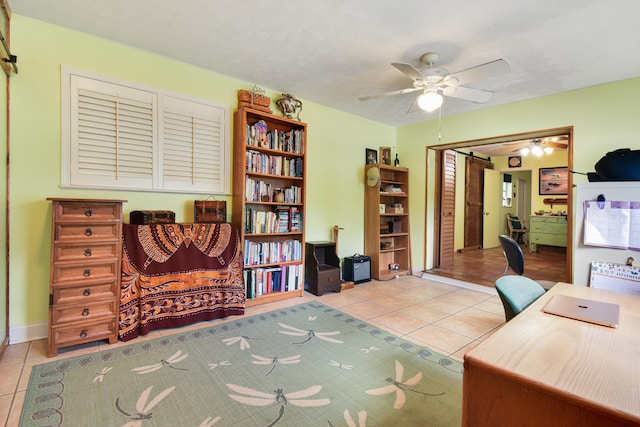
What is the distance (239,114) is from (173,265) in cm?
174

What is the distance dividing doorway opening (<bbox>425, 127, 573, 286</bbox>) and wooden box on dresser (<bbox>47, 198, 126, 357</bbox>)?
14.1 feet

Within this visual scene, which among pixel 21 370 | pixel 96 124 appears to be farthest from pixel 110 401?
pixel 96 124

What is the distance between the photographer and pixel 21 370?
201 cm

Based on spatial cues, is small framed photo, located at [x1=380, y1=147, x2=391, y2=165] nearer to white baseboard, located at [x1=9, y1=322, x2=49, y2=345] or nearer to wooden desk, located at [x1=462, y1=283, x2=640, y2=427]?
wooden desk, located at [x1=462, y1=283, x2=640, y2=427]

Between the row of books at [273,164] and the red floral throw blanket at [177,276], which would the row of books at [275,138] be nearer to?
the row of books at [273,164]

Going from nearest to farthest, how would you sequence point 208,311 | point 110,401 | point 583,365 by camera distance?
point 583,365 → point 110,401 → point 208,311

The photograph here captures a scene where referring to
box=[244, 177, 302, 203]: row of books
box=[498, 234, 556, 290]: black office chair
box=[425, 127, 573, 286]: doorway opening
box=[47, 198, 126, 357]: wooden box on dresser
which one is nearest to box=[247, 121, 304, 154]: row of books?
box=[244, 177, 302, 203]: row of books

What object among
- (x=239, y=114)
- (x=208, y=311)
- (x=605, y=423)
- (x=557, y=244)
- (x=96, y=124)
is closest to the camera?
(x=605, y=423)

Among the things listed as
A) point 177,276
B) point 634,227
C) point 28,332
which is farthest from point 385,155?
point 28,332

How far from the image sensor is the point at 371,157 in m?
4.89

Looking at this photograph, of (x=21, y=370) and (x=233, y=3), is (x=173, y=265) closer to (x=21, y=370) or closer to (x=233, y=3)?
(x=21, y=370)

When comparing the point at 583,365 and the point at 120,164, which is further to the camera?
the point at 120,164

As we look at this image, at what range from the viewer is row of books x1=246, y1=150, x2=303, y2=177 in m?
3.37

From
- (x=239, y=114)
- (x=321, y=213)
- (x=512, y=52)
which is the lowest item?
(x=321, y=213)
